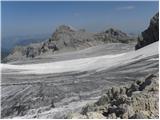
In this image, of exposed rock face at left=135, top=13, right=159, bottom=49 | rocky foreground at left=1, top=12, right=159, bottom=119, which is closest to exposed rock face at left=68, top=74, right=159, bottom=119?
rocky foreground at left=1, top=12, right=159, bottom=119

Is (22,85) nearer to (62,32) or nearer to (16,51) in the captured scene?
Answer: (62,32)

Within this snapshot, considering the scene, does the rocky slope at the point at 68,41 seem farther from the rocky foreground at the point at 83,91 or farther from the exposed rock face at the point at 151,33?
the rocky foreground at the point at 83,91

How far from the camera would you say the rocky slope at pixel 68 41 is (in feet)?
166

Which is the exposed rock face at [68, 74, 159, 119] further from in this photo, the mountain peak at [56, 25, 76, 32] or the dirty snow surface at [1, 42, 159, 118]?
the mountain peak at [56, 25, 76, 32]

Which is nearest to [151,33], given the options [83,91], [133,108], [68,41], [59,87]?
[59,87]

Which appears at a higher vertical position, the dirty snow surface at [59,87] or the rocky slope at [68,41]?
the rocky slope at [68,41]

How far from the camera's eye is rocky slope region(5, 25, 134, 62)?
50.7 m

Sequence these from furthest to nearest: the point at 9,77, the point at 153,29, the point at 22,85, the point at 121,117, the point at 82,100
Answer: the point at 153,29
the point at 9,77
the point at 22,85
the point at 82,100
the point at 121,117

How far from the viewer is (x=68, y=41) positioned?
170ft

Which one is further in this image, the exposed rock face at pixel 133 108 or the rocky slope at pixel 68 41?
the rocky slope at pixel 68 41

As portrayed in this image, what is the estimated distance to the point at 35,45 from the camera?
6050 cm

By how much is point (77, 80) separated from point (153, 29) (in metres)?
13.8

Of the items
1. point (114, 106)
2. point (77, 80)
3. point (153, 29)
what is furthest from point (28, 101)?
point (153, 29)

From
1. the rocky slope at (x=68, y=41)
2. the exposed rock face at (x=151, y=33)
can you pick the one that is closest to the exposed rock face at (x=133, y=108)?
the exposed rock face at (x=151, y=33)
